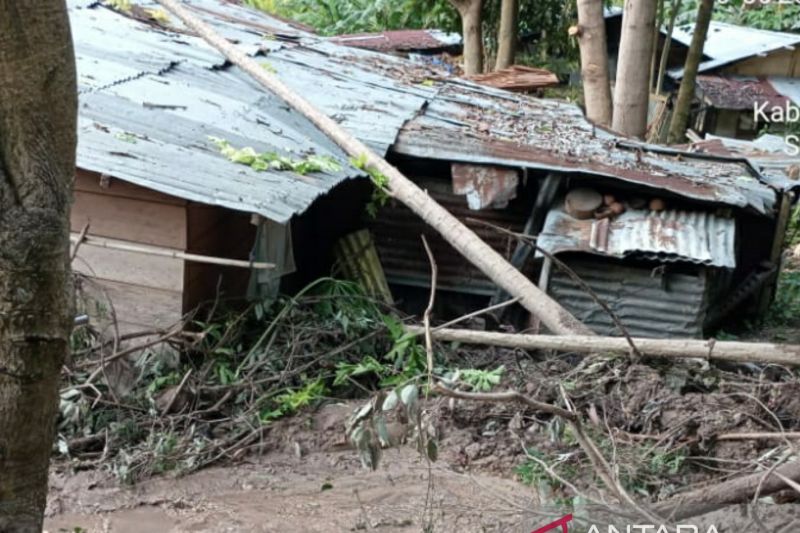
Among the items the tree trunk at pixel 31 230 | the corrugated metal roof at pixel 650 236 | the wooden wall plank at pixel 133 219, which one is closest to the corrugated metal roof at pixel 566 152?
the corrugated metal roof at pixel 650 236

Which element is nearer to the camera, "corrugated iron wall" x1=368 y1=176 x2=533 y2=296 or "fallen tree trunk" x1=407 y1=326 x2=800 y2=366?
"fallen tree trunk" x1=407 y1=326 x2=800 y2=366

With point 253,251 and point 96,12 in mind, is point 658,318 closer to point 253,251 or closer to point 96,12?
point 253,251

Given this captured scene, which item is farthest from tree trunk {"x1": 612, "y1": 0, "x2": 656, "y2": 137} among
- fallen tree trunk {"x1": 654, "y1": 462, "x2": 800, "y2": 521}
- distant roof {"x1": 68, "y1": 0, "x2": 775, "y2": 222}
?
fallen tree trunk {"x1": 654, "y1": 462, "x2": 800, "y2": 521}

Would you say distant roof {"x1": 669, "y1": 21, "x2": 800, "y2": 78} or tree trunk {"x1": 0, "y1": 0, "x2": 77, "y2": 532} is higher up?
distant roof {"x1": 669, "y1": 21, "x2": 800, "y2": 78}

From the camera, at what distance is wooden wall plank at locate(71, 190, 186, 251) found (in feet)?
20.5

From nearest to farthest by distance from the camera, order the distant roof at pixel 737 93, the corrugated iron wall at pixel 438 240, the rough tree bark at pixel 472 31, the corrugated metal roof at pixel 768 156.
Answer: the corrugated iron wall at pixel 438 240
the corrugated metal roof at pixel 768 156
the rough tree bark at pixel 472 31
the distant roof at pixel 737 93

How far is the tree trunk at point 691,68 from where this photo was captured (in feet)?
41.1

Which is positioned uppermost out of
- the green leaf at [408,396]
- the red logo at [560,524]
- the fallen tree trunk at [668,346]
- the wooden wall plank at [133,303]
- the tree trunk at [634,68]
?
the tree trunk at [634,68]

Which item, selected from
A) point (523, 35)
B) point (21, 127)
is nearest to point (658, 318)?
point (21, 127)

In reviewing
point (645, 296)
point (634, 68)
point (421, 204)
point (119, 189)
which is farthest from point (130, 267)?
point (634, 68)

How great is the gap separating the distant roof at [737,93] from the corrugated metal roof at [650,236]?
11.7 metres

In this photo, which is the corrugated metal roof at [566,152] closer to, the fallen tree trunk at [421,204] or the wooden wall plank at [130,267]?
the fallen tree trunk at [421,204]

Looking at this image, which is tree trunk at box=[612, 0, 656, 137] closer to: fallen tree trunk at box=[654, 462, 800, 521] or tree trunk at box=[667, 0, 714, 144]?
tree trunk at box=[667, 0, 714, 144]

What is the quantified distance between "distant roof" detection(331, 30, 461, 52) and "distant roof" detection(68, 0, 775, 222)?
525cm
